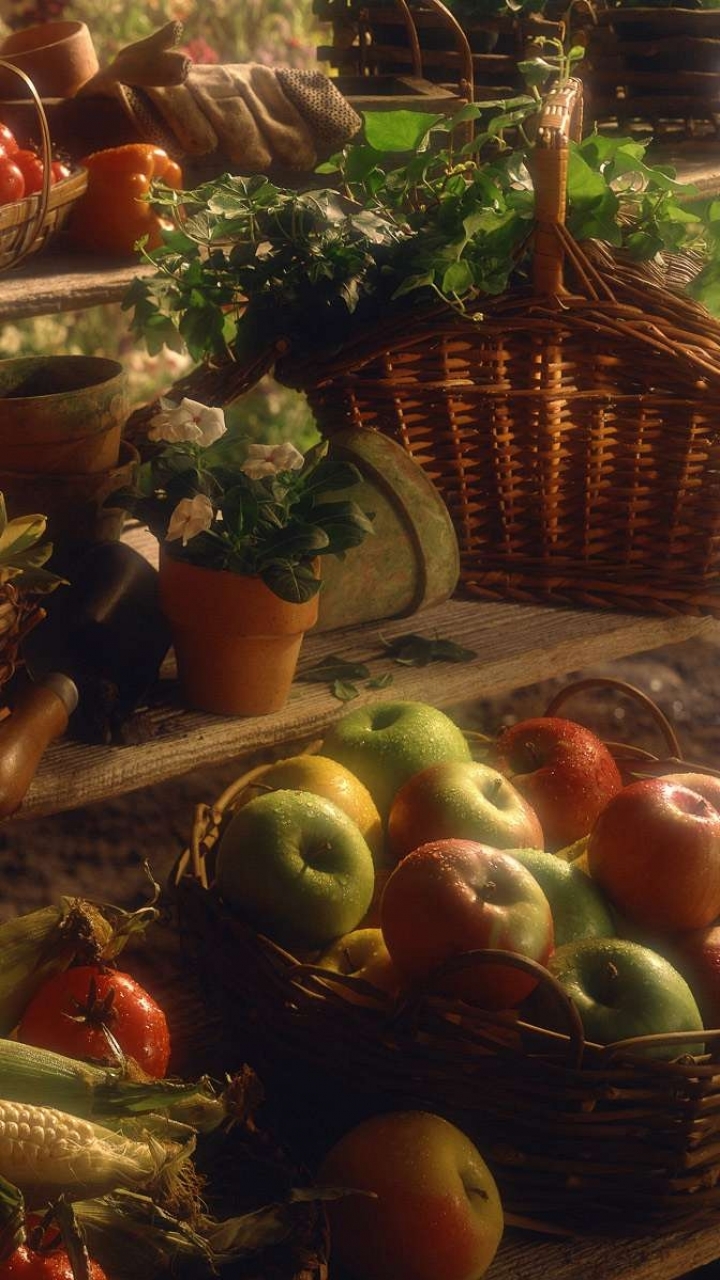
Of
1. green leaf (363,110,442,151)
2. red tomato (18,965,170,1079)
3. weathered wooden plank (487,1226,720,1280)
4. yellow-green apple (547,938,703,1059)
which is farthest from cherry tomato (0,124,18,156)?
weathered wooden plank (487,1226,720,1280)

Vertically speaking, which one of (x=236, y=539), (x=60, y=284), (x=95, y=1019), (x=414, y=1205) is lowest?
(x=414, y=1205)

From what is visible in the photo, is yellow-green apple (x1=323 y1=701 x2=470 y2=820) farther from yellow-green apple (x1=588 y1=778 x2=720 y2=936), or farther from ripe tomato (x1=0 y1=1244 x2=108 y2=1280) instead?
ripe tomato (x1=0 y1=1244 x2=108 y2=1280)

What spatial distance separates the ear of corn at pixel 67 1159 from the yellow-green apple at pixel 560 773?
1.62 feet

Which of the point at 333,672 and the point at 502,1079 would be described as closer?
the point at 502,1079

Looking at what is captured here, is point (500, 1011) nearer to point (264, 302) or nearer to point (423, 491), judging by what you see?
point (423, 491)

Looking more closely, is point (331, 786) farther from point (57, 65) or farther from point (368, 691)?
point (57, 65)

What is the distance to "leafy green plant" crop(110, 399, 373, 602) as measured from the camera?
123 cm

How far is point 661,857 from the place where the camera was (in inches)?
43.1

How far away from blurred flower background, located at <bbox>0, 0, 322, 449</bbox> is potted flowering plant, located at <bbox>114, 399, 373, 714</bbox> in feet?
4.65

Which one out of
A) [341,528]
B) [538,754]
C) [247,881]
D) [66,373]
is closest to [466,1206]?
[247,881]

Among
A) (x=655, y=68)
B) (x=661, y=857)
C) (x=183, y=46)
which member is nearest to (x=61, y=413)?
(x=661, y=857)

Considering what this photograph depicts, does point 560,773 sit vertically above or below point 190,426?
below

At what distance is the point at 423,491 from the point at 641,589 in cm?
27

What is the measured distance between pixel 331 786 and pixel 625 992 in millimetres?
293
